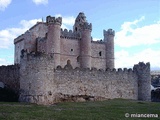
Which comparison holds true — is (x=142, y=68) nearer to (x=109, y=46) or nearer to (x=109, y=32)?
(x=109, y=46)

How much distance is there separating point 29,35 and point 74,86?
16509 mm

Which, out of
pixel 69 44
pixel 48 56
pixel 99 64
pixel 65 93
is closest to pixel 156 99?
pixel 99 64

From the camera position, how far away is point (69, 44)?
151ft

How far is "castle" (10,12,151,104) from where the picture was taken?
27.0 meters

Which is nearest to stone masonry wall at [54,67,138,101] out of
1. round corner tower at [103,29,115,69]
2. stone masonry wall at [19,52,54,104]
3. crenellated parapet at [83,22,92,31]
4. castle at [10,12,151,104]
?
castle at [10,12,151,104]

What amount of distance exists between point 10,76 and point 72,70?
21.4ft

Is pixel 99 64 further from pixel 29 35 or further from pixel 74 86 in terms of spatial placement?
pixel 74 86

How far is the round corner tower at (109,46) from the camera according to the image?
50688 mm

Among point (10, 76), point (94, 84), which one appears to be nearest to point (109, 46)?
point (94, 84)

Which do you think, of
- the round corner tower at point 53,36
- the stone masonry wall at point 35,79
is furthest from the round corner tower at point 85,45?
the stone masonry wall at point 35,79

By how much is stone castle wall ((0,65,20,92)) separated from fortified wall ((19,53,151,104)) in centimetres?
375

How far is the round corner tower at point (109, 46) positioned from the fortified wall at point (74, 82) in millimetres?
12001

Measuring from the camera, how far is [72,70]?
3131 cm

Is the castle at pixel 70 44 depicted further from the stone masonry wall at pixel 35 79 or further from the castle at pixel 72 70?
the stone masonry wall at pixel 35 79
